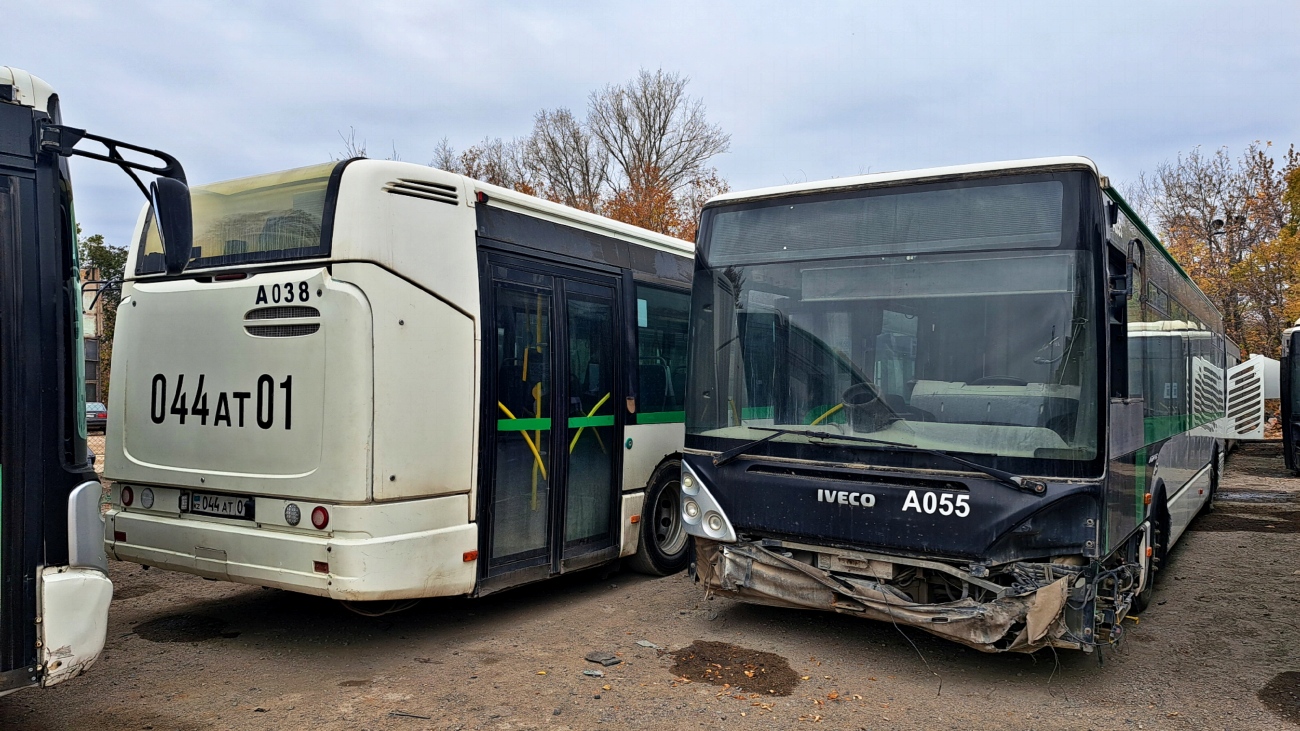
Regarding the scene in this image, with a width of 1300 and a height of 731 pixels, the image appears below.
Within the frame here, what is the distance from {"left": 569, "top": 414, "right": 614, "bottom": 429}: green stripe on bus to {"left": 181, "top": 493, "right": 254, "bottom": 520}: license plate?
233 centimetres

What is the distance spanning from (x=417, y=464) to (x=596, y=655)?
1.69m

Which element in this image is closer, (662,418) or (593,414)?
(593,414)

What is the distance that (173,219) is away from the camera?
410 centimetres

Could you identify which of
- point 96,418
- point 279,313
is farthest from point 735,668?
point 96,418

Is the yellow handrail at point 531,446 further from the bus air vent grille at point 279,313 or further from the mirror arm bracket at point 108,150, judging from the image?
the mirror arm bracket at point 108,150

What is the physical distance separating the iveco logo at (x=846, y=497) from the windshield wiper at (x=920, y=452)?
1.02ft

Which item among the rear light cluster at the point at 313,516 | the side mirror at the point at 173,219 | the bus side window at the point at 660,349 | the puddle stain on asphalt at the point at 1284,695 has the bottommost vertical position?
the puddle stain on asphalt at the point at 1284,695

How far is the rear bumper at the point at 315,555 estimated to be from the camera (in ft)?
17.1

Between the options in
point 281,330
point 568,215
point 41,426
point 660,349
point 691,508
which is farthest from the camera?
point 660,349

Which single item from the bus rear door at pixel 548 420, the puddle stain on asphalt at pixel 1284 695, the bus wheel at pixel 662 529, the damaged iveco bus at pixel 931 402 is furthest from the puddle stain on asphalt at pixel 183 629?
the puddle stain on asphalt at pixel 1284 695

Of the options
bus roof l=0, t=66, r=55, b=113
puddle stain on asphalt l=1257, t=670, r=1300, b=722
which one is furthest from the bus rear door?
puddle stain on asphalt l=1257, t=670, r=1300, b=722

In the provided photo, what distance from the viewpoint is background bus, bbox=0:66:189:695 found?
12.3 ft

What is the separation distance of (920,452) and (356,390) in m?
3.26

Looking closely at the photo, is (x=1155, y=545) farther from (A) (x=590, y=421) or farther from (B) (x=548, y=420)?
(B) (x=548, y=420)
